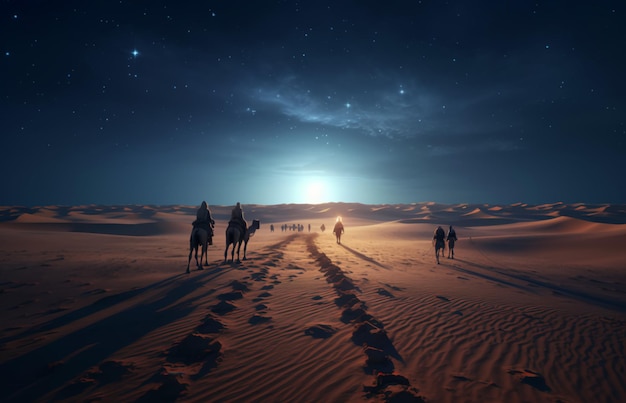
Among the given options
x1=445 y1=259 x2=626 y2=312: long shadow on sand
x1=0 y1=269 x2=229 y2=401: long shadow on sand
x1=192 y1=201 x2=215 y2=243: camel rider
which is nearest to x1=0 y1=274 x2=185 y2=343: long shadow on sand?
x1=0 y1=269 x2=229 y2=401: long shadow on sand

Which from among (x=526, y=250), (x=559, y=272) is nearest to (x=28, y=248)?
(x=559, y=272)

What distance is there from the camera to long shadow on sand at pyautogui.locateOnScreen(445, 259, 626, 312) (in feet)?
29.3

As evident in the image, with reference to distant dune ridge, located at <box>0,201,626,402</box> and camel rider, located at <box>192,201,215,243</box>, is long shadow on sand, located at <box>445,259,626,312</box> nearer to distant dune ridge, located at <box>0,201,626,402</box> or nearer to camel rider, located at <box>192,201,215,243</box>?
distant dune ridge, located at <box>0,201,626,402</box>

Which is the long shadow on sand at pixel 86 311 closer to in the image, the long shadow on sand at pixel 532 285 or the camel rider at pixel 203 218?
the camel rider at pixel 203 218

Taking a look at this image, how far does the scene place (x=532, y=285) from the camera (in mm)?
11273

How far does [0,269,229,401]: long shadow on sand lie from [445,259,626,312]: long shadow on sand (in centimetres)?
1187

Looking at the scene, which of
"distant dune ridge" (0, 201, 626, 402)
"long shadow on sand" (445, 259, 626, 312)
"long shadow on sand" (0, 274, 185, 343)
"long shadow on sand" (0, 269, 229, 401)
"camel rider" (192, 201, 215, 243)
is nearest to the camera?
"long shadow on sand" (0, 269, 229, 401)

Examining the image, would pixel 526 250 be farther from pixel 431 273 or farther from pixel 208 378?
pixel 208 378

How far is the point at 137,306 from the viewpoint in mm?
7305

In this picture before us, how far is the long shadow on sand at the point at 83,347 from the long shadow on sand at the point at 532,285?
11866 millimetres

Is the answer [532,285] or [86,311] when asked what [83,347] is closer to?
[86,311]

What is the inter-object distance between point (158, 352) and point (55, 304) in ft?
15.5

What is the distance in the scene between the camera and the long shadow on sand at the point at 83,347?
3944 mm

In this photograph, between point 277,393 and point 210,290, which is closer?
point 277,393
